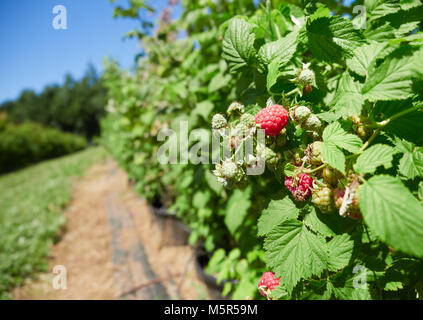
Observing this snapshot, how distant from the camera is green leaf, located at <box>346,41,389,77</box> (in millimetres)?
630

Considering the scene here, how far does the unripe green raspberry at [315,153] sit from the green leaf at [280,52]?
0.77 ft

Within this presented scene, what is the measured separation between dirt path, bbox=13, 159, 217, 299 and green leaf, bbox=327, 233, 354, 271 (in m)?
1.48

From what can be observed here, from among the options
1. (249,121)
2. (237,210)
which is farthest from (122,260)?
(249,121)

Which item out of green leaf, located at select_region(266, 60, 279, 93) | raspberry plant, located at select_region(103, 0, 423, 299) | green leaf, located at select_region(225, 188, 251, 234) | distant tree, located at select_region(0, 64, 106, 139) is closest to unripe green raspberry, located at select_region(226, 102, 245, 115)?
raspberry plant, located at select_region(103, 0, 423, 299)

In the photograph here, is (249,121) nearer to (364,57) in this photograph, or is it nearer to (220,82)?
(364,57)

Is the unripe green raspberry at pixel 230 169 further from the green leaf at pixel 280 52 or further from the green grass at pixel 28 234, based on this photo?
the green grass at pixel 28 234

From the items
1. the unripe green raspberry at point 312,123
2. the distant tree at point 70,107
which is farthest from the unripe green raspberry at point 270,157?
the distant tree at point 70,107

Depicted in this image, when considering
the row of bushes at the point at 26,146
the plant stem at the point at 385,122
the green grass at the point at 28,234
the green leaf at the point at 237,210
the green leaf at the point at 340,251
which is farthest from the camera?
the row of bushes at the point at 26,146

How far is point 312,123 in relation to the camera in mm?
606

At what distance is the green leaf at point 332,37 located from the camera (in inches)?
24.6

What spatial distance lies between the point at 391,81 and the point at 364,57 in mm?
133

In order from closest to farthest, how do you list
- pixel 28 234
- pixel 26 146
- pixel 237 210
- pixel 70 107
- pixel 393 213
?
pixel 393 213 → pixel 237 210 → pixel 28 234 → pixel 26 146 → pixel 70 107

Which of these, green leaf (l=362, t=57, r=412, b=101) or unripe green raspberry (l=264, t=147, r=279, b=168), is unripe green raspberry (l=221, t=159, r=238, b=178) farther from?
green leaf (l=362, t=57, r=412, b=101)

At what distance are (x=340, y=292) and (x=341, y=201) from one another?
0.30m
